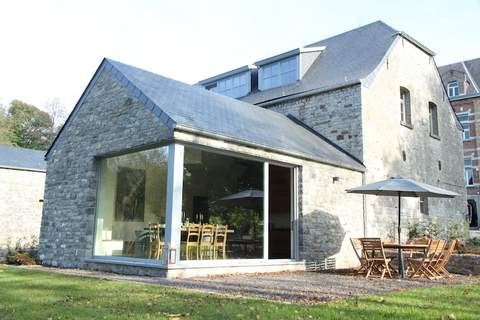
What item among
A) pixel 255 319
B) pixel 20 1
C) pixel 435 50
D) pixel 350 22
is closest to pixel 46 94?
pixel 350 22

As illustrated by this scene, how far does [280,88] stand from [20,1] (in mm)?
11479

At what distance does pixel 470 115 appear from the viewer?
34562mm

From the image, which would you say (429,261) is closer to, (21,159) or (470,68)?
(21,159)

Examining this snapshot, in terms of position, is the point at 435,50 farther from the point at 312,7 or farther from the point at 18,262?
the point at 18,262

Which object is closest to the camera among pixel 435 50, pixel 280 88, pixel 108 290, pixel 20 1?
pixel 108 290

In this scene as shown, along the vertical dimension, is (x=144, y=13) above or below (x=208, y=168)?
above

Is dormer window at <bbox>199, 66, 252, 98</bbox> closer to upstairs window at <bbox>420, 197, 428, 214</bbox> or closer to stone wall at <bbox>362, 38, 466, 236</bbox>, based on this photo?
stone wall at <bbox>362, 38, 466, 236</bbox>

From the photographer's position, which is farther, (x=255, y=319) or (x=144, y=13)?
(x=144, y=13)

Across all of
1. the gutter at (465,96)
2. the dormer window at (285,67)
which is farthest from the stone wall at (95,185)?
the gutter at (465,96)

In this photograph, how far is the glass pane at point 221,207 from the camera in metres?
9.40

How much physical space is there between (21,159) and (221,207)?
13939 millimetres

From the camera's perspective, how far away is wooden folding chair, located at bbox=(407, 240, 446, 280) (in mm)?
9320

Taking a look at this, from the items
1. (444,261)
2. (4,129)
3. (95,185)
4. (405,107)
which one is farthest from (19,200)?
(4,129)

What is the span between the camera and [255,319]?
14.6ft
